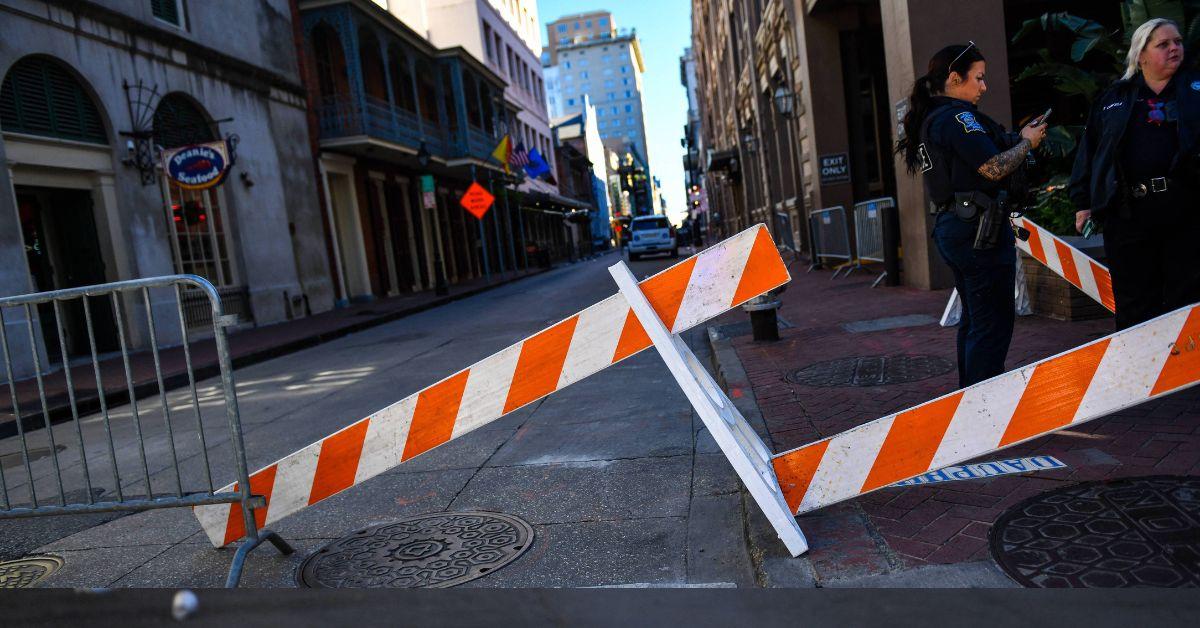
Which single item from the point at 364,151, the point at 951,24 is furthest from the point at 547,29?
the point at 951,24

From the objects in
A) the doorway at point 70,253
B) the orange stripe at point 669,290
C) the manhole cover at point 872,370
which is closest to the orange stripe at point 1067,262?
the manhole cover at point 872,370

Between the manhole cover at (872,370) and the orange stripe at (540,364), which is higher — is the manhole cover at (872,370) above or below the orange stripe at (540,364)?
below

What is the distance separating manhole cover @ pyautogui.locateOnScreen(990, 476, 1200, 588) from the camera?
7.36 ft

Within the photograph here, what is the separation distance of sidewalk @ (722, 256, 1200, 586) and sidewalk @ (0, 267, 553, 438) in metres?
4.49

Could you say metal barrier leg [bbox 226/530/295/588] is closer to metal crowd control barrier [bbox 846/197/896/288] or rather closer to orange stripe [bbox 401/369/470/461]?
orange stripe [bbox 401/369/470/461]

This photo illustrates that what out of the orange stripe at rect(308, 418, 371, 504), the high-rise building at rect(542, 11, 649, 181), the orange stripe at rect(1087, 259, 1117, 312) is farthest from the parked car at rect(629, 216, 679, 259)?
the high-rise building at rect(542, 11, 649, 181)

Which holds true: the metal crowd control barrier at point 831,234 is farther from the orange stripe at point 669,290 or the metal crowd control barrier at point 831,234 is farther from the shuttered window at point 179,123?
the shuttered window at point 179,123

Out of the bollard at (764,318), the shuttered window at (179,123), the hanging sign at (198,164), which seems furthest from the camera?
the shuttered window at (179,123)

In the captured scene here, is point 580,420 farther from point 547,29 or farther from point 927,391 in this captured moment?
point 547,29

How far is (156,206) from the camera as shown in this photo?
14.4 meters

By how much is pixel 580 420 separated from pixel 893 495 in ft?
8.72

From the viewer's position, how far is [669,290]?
288cm

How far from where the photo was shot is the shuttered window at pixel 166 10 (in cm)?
1529

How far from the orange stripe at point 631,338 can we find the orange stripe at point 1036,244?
3.96 m
